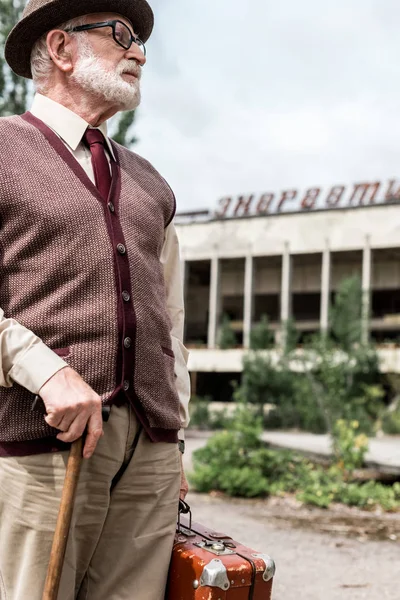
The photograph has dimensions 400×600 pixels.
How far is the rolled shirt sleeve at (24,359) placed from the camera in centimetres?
195

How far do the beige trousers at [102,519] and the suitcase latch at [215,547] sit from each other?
0.35ft

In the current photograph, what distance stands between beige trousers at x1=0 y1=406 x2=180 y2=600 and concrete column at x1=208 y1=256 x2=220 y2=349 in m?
43.0

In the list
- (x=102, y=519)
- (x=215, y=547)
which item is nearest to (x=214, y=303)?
(x=215, y=547)

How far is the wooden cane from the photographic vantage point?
75.8 inches

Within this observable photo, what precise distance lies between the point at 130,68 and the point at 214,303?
147 feet

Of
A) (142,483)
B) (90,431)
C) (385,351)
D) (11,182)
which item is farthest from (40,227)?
(385,351)

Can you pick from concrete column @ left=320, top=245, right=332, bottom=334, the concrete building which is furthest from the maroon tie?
concrete column @ left=320, top=245, right=332, bottom=334

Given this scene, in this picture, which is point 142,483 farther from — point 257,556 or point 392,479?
point 392,479

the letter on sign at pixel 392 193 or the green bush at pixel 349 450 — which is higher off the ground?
the letter on sign at pixel 392 193

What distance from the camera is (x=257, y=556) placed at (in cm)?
217

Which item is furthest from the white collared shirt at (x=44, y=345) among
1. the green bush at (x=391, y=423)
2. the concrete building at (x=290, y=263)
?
the concrete building at (x=290, y=263)

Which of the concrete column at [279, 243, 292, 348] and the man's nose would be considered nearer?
the man's nose

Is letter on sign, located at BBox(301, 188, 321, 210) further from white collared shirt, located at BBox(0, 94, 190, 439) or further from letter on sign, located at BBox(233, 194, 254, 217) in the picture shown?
white collared shirt, located at BBox(0, 94, 190, 439)

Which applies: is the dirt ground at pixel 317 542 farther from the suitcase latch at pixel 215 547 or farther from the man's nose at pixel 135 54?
the man's nose at pixel 135 54
